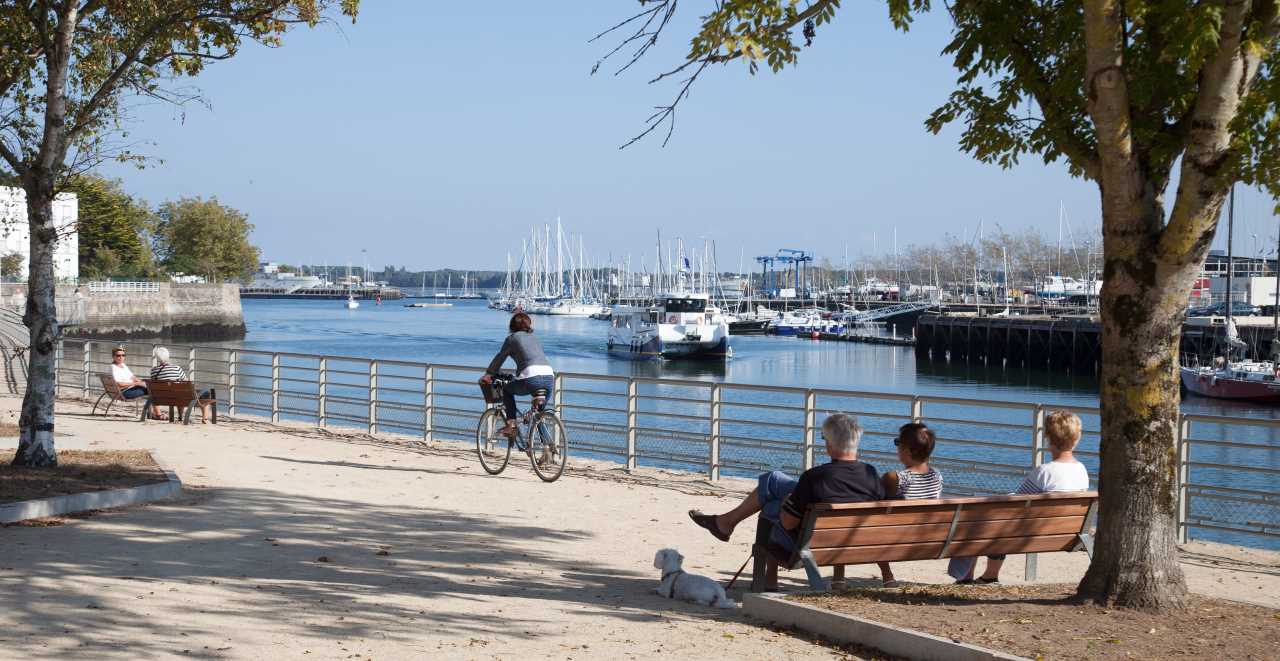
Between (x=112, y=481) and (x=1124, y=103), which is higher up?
(x=1124, y=103)

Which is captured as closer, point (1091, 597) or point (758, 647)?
point (758, 647)

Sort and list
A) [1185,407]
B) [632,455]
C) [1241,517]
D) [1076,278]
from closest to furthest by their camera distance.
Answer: [632,455]
[1241,517]
[1185,407]
[1076,278]

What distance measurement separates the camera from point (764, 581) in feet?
24.8

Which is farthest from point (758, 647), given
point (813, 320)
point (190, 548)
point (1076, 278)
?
point (1076, 278)

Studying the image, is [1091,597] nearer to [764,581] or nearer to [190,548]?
[764,581]

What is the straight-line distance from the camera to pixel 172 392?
Result: 18.4 m

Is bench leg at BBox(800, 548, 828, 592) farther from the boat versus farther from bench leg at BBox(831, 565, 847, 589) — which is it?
the boat

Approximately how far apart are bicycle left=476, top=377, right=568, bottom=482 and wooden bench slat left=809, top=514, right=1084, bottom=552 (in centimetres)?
615

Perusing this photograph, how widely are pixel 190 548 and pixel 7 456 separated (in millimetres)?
5473

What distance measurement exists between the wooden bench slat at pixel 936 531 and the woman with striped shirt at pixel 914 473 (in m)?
0.41

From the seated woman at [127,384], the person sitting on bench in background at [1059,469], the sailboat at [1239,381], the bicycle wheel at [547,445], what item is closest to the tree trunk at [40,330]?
the bicycle wheel at [547,445]

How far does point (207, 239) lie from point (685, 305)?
172 feet

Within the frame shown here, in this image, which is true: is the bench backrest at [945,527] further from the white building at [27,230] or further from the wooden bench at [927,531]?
the white building at [27,230]

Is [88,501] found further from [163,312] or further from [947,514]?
[163,312]
